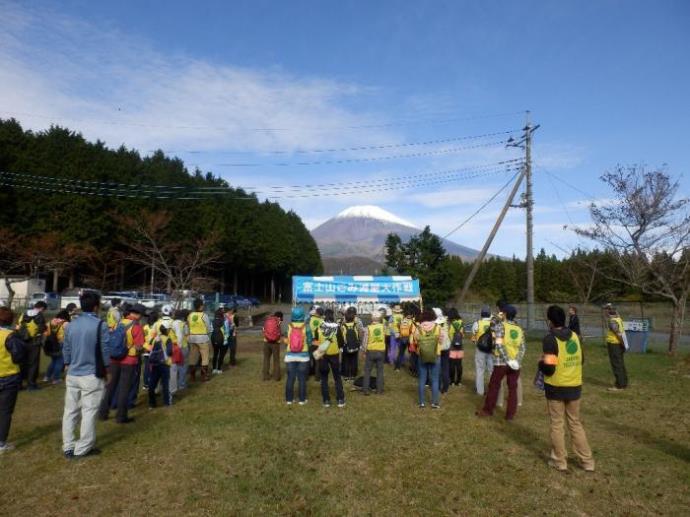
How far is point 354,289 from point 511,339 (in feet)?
50.9

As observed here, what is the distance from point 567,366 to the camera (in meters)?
5.53

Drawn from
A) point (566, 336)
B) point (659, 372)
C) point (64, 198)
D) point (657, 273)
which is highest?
point (64, 198)

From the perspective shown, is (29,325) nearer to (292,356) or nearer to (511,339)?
(292,356)

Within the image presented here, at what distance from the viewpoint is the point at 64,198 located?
3528 cm

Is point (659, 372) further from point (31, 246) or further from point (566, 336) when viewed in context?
point (31, 246)

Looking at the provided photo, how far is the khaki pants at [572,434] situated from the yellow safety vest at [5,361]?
696 cm

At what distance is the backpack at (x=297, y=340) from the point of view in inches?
333

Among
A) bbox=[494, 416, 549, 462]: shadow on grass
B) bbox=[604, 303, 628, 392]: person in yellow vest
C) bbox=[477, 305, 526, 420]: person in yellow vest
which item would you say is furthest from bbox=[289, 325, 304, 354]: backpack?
bbox=[604, 303, 628, 392]: person in yellow vest

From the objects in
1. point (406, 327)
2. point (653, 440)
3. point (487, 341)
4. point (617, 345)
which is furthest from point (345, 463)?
point (617, 345)

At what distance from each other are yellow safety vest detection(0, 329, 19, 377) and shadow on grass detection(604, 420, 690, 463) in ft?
29.1

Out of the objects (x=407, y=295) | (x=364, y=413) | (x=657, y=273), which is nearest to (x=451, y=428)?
(x=364, y=413)

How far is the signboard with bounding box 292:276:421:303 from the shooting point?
2255 cm

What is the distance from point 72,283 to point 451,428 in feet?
125

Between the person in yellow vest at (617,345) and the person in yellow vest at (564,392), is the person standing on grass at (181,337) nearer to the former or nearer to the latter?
the person in yellow vest at (564,392)
